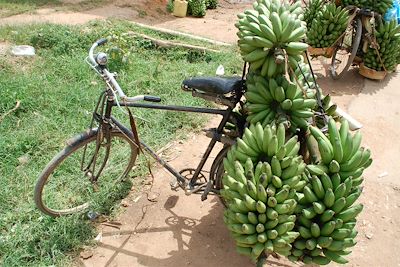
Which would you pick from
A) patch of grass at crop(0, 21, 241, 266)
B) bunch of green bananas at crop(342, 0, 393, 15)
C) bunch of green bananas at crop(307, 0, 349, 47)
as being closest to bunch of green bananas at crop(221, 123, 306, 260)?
patch of grass at crop(0, 21, 241, 266)

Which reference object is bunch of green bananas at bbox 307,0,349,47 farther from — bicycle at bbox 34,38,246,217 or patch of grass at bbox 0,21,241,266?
bicycle at bbox 34,38,246,217

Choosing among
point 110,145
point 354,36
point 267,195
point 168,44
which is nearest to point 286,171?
point 267,195

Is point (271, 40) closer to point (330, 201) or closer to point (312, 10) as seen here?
point (330, 201)

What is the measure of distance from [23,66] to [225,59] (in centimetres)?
318

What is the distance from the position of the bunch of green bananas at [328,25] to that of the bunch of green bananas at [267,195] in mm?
4073

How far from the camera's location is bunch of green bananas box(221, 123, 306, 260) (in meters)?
2.43

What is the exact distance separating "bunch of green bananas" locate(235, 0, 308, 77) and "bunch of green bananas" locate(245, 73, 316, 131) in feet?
0.28

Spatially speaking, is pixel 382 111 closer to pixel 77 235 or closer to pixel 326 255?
pixel 326 255

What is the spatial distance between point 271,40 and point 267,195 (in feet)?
3.38

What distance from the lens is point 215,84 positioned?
305 cm

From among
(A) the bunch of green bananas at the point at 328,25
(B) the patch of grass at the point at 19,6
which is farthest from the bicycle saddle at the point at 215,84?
(B) the patch of grass at the point at 19,6

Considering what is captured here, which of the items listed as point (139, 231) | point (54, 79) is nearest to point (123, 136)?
point (139, 231)

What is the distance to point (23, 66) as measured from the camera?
6027 mm

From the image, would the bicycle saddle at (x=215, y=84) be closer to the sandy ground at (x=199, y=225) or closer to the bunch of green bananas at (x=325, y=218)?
the bunch of green bananas at (x=325, y=218)
